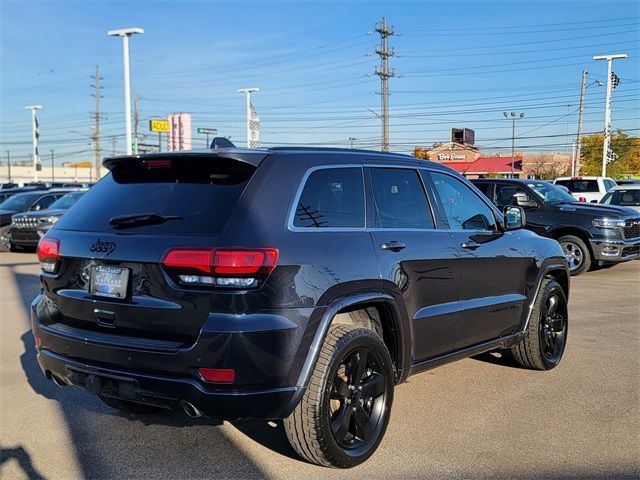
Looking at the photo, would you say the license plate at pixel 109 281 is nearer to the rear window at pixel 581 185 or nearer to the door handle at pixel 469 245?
the door handle at pixel 469 245

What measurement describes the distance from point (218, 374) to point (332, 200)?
4.27 feet

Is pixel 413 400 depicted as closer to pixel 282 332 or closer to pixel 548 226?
pixel 282 332

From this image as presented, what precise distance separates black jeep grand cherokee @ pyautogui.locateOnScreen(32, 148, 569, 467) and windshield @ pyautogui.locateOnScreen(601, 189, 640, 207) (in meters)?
14.8

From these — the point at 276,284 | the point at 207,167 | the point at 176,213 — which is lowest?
the point at 276,284

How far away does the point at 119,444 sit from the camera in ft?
13.2

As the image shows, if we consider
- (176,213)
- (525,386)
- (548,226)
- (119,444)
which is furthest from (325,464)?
(548,226)

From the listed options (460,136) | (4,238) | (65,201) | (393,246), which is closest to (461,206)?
(393,246)

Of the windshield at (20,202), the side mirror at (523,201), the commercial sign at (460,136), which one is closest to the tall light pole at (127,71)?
the windshield at (20,202)

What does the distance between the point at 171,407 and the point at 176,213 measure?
3.48ft

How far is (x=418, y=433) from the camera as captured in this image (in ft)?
13.8

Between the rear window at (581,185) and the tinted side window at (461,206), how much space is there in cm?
2156

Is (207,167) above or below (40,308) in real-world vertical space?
above

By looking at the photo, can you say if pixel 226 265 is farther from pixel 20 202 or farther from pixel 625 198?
pixel 20 202

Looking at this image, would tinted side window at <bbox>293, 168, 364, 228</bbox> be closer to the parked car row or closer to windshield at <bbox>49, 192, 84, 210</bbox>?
the parked car row
